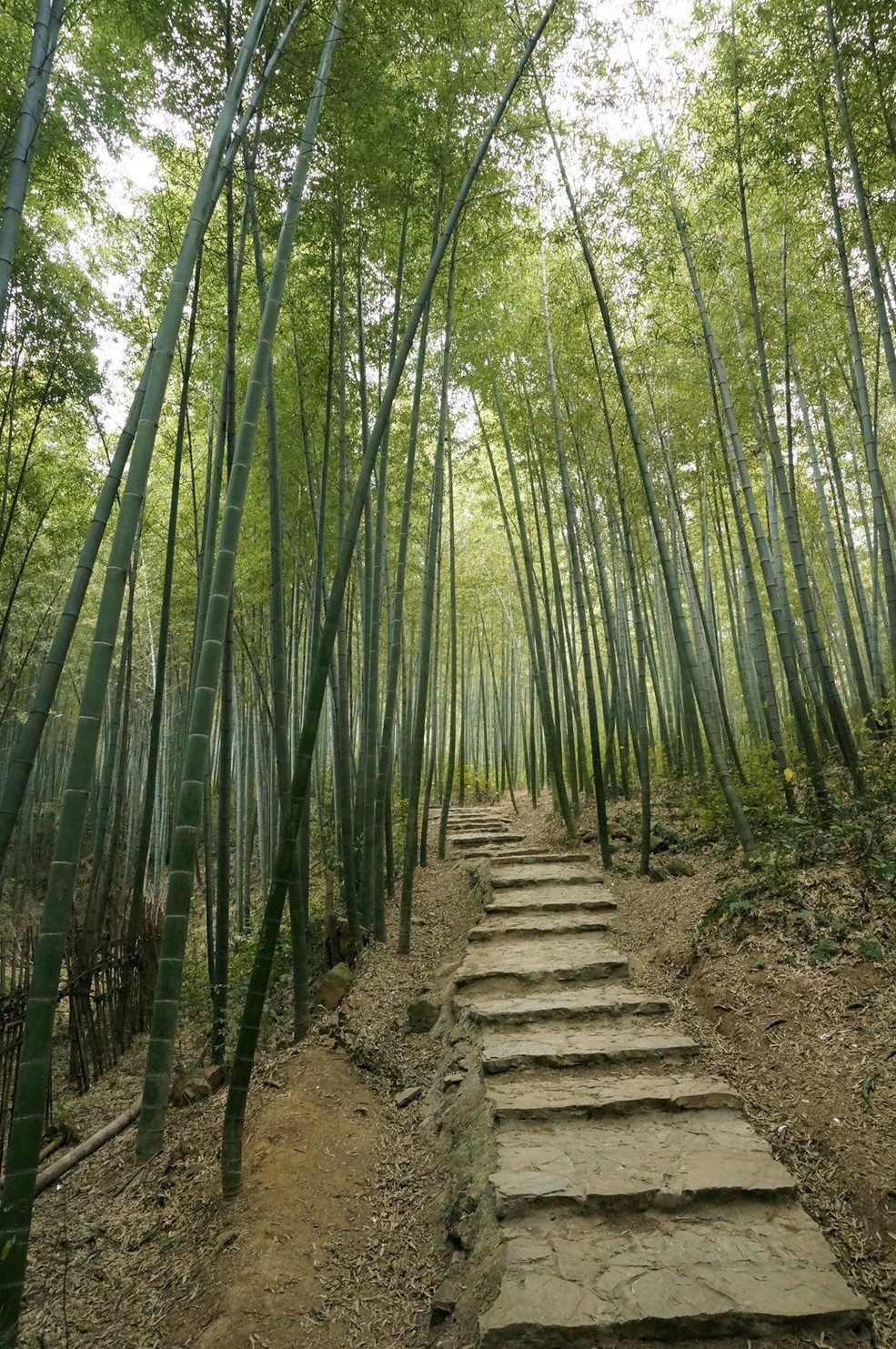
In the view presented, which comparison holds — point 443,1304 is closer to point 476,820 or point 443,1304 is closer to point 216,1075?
point 216,1075

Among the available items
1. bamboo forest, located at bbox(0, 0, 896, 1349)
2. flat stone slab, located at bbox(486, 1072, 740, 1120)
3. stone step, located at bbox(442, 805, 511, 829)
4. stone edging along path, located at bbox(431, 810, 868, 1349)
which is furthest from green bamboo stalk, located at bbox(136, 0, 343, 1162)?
stone step, located at bbox(442, 805, 511, 829)

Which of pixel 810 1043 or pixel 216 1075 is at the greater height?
pixel 810 1043

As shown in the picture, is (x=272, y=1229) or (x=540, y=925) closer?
(x=272, y=1229)

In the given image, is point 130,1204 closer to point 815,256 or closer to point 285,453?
point 285,453

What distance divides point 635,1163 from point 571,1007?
3.24ft

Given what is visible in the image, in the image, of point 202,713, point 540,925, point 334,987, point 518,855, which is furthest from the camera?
point 518,855

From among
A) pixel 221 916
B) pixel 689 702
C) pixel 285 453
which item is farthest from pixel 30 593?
pixel 689 702

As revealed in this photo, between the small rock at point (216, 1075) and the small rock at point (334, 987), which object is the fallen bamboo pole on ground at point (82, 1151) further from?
the small rock at point (334, 987)

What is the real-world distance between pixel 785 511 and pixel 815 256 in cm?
232

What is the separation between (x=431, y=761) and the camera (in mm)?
7395

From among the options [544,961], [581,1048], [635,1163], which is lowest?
[635,1163]

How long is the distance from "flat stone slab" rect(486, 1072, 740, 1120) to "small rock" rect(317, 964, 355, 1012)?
4.41 ft

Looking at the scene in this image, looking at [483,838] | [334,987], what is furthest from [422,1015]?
[483,838]

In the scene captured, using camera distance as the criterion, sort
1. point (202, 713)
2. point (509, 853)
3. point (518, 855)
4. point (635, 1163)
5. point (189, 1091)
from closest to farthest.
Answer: point (635, 1163)
point (202, 713)
point (189, 1091)
point (518, 855)
point (509, 853)
